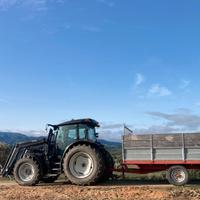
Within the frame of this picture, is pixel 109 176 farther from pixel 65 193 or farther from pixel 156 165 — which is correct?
pixel 65 193

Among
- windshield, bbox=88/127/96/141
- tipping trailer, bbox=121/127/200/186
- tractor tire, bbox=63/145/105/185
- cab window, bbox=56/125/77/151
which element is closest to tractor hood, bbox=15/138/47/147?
cab window, bbox=56/125/77/151

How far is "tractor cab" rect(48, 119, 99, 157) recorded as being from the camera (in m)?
19.3

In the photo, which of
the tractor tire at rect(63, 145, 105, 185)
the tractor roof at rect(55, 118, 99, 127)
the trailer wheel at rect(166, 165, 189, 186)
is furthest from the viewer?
the tractor roof at rect(55, 118, 99, 127)

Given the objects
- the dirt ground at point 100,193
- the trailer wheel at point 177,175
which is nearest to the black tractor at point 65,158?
Result: the dirt ground at point 100,193

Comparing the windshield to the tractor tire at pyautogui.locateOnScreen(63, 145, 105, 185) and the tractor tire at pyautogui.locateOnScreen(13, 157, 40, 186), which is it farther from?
the tractor tire at pyautogui.locateOnScreen(13, 157, 40, 186)

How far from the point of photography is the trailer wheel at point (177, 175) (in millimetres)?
18222

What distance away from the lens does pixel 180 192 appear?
15.0m

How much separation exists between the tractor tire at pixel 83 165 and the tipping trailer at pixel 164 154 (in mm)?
1531

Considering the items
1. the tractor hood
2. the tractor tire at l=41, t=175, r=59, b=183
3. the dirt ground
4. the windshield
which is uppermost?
the windshield

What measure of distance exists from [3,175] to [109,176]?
4625 mm

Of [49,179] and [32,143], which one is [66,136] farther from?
[49,179]

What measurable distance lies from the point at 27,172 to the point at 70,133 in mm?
2374

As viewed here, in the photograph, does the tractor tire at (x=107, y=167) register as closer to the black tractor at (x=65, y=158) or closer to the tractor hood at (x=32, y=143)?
the black tractor at (x=65, y=158)

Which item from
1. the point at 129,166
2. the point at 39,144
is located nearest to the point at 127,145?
the point at 129,166
